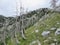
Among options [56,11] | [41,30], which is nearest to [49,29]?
[41,30]

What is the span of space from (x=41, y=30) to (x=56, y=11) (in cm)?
1401

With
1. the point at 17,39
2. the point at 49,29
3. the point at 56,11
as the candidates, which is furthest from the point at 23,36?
the point at 56,11

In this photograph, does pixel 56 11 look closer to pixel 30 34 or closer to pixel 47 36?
pixel 30 34

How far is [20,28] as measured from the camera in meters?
57.4

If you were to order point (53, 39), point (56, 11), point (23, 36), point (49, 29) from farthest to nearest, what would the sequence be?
point (56, 11) → point (23, 36) → point (49, 29) → point (53, 39)

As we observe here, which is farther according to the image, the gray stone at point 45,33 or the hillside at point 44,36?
the gray stone at point 45,33

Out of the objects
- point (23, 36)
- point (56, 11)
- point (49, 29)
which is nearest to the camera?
point (49, 29)

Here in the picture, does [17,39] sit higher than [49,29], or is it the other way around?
[49,29]

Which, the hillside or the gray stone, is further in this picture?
the gray stone

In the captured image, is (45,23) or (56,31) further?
(45,23)

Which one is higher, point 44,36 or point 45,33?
point 45,33

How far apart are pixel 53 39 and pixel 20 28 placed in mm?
13200

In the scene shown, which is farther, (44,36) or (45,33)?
(45,33)

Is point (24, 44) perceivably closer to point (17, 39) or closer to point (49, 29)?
point (17, 39)
